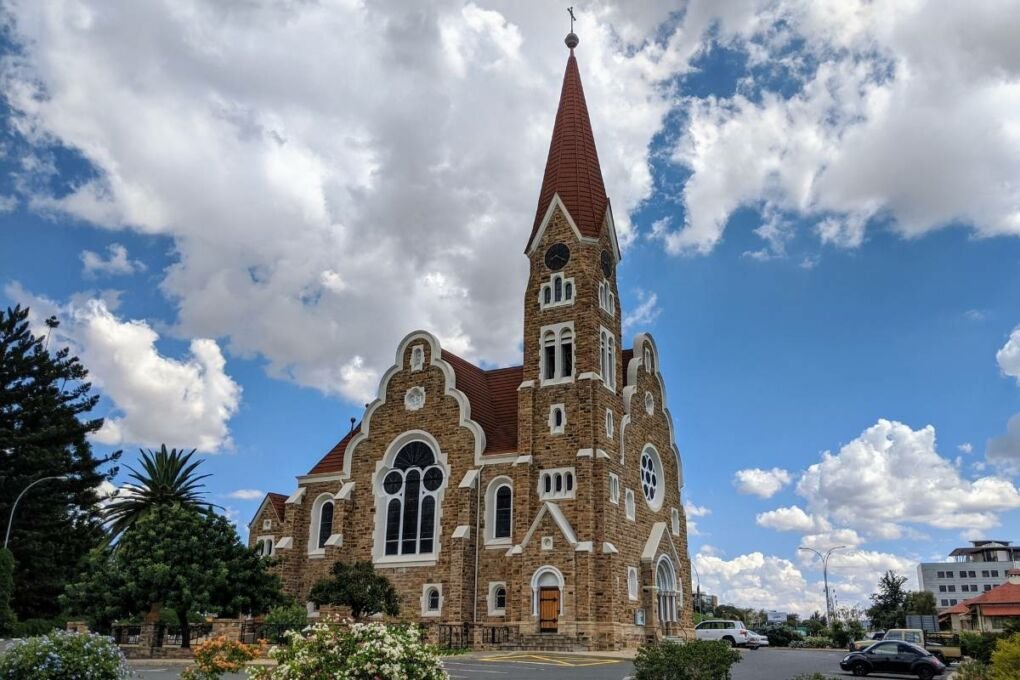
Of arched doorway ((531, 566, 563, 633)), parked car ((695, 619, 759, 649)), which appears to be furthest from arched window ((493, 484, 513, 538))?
parked car ((695, 619, 759, 649))

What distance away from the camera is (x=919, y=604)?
9075 centimetres

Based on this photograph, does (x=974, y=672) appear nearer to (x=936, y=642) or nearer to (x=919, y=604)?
(x=936, y=642)

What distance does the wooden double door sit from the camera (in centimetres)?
3406

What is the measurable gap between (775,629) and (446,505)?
23093mm

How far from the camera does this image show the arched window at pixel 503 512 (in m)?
37.1

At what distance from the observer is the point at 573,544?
34.4 m

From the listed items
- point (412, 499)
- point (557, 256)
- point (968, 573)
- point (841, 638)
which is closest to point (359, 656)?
point (412, 499)

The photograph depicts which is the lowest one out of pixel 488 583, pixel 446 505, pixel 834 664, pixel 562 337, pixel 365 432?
pixel 834 664

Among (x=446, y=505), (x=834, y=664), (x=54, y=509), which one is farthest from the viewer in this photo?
(x=54, y=509)

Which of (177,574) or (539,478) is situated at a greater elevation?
(539,478)

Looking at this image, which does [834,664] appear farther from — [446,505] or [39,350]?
[39,350]

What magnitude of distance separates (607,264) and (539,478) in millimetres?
10886

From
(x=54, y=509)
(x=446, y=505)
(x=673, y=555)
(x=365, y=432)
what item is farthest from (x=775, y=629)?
(x=54, y=509)

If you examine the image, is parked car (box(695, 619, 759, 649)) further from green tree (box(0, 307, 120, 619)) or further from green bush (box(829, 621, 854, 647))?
green tree (box(0, 307, 120, 619))
